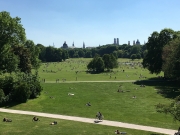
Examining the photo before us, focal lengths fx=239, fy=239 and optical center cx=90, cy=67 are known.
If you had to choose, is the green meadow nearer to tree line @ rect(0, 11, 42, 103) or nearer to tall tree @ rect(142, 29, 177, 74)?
tree line @ rect(0, 11, 42, 103)

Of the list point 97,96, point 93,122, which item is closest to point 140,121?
point 93,122

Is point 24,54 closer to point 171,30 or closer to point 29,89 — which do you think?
point 29,89

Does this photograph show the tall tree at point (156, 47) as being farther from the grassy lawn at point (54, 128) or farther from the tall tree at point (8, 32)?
the grassy lawn at point (54, 128)

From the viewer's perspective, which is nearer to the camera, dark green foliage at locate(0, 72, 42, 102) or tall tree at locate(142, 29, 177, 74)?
dark green foliage at locate(0, 72, 42, 102)

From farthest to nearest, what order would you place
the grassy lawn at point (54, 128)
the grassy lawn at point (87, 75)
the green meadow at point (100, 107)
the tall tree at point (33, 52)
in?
the grassy lawn at point (87, 75) < the tall tree at point (33, 52) < the green meadow at point (100, 107) < the grassy lawn at point (54, 128)

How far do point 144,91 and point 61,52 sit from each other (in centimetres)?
12043

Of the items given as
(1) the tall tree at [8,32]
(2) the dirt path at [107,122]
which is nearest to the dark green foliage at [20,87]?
(2) the dirt path at [107,122]

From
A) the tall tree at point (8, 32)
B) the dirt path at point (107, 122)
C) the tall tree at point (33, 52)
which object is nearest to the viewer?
the dirt path at point (107, 122)

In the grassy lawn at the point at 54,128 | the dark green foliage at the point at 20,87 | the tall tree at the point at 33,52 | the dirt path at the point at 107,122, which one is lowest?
the dirt path at the point at 107,122

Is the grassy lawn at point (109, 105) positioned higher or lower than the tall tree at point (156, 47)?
lower

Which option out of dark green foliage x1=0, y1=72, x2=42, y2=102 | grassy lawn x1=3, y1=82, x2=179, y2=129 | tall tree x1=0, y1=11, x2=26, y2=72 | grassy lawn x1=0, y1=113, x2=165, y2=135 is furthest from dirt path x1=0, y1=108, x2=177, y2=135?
tall tree x1=0, y1=11, x2=26, y2=72

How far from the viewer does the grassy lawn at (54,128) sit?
21234 millimetres

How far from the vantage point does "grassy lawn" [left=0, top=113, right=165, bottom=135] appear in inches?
836

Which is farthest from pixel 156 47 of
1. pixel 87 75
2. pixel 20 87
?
pixel 20 87
